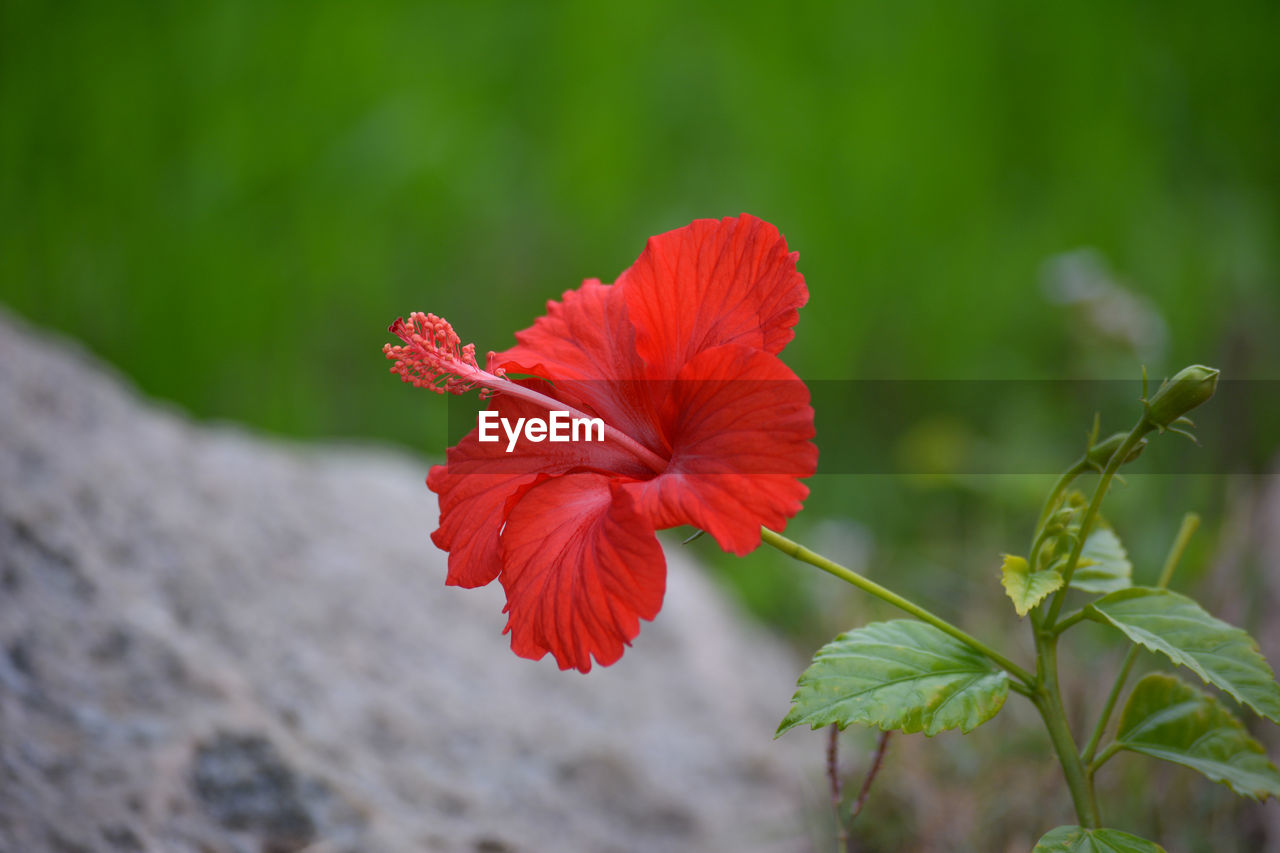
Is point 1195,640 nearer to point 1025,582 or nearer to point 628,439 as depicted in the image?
point 1025,582

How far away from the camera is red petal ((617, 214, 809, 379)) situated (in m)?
0.79

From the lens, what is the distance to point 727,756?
1619mm

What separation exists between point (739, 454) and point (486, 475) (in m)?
0.22

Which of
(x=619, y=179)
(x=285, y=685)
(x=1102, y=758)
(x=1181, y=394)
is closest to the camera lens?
(x=1181, y=394)

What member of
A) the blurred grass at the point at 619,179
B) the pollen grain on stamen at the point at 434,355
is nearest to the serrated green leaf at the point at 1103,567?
the pollen grain on stamen at the point at 434,355

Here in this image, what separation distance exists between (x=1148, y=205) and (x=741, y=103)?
1.28 m

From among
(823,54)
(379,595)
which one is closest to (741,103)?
(823,54)

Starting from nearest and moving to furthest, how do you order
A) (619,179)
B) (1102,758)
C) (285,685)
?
(1102,758), (285,685), (619,179)

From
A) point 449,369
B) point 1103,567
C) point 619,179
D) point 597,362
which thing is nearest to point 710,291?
point 597,362

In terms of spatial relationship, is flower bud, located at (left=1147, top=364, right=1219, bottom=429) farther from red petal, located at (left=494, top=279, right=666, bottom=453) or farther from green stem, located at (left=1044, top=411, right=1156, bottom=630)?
red petal, located at (left=494, top=279, right=666, bottom=453)

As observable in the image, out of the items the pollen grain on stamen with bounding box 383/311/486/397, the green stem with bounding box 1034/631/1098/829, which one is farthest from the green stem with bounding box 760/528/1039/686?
the pollen grain on stamen with bounding box 383/311/486/397

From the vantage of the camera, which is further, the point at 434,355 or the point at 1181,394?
the point at 434,355

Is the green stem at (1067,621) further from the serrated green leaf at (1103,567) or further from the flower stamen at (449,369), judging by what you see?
the flower stamen at (449,369)

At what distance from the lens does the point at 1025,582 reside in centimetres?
76
